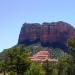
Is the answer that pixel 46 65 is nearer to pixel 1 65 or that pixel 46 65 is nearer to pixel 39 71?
pixel 1 65

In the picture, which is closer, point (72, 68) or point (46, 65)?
point (72, 68)

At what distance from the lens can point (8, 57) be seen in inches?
3000

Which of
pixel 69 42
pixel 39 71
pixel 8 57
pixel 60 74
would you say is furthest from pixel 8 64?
pixel 60 74

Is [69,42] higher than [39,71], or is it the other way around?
[69,42]

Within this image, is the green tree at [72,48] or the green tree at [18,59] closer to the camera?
the green tree at [72,48]

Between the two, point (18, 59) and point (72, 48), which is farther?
point (18, 59)

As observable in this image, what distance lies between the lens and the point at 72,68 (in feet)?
234

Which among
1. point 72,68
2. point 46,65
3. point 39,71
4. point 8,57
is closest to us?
point 39,71

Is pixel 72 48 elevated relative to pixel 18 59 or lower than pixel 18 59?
elevated

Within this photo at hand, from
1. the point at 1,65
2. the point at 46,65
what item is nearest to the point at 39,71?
the point at 1,65

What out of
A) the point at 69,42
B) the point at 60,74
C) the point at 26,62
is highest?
the point at 69,42

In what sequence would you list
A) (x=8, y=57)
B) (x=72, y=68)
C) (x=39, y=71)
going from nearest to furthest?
(x=39, y=71)
(x=72, y=68)
(x=8, y=57)

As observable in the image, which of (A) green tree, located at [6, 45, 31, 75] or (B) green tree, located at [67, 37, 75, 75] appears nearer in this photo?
(B) green tree, located at [67, 37, 75, 75]

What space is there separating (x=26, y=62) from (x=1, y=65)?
10.6 meters
